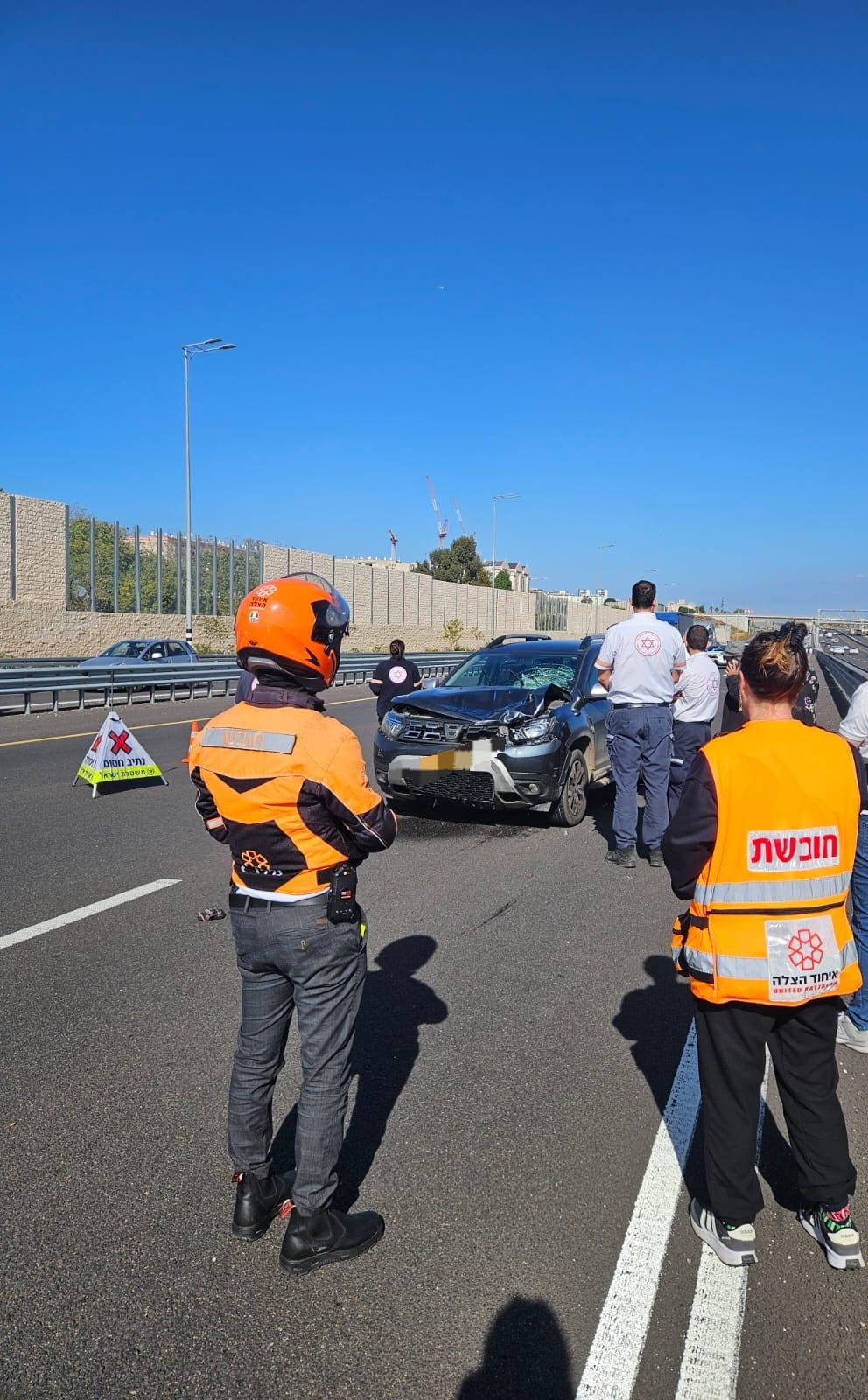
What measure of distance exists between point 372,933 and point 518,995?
4.11ft

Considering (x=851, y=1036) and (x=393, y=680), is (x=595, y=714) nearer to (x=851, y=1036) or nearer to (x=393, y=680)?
(x=393, y=680)

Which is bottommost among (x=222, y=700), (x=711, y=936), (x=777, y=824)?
(x=222, y=700)

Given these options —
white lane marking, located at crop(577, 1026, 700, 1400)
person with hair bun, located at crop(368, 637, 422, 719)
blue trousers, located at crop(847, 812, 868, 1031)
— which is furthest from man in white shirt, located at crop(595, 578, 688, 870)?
white lane marking, located at crop(577, 1026, 700, 1400)

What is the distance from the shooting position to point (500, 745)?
8.30m

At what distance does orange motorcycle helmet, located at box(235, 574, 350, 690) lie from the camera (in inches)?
106

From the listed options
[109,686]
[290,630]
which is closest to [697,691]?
[290,630]

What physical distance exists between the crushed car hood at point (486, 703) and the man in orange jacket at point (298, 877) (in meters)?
5.72

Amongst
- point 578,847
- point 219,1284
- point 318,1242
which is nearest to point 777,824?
point 318,1242

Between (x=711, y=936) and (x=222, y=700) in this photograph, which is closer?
(x=711, y=936)

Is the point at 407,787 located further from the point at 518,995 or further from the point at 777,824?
the point at 777,824

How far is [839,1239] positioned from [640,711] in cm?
494

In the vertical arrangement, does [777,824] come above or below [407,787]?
above

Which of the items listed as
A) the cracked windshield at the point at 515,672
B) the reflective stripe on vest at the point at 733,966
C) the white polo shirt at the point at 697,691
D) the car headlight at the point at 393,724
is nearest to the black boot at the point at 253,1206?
the reflective stripe on vest at the point at 733,966

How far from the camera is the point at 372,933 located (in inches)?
226
